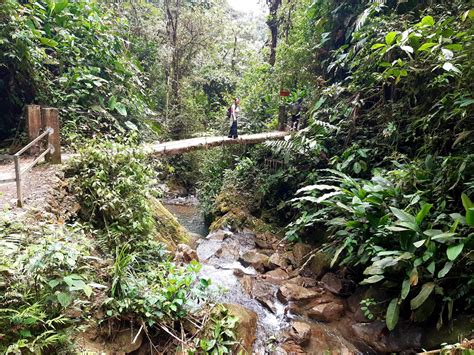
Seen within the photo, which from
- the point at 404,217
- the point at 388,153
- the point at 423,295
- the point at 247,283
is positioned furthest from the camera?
the point at 388,153

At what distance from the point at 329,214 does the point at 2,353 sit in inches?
206

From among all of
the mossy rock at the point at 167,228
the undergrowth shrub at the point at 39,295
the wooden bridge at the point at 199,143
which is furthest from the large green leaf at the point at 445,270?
the wooden bridge at the point at 199,143

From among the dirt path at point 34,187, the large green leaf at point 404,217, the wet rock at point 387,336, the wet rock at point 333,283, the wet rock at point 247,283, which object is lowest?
the wet rock at point 247,283

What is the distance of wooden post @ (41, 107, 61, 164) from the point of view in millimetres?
5043

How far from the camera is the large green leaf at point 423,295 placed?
351cm

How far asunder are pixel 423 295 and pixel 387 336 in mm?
869

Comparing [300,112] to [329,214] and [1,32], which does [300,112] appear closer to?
[329,214]

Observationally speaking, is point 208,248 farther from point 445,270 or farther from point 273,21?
point 273,21

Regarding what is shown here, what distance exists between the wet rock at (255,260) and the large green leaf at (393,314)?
8.81 feet

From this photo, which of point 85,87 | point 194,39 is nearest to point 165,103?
point 194,39

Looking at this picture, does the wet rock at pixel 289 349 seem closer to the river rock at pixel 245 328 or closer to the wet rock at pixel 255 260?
the river rock at pixel 245 328

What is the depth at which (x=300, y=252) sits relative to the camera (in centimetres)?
629

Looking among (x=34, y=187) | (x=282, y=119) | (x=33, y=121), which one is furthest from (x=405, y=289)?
(x=282, y=119)

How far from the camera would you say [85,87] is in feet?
23.8
